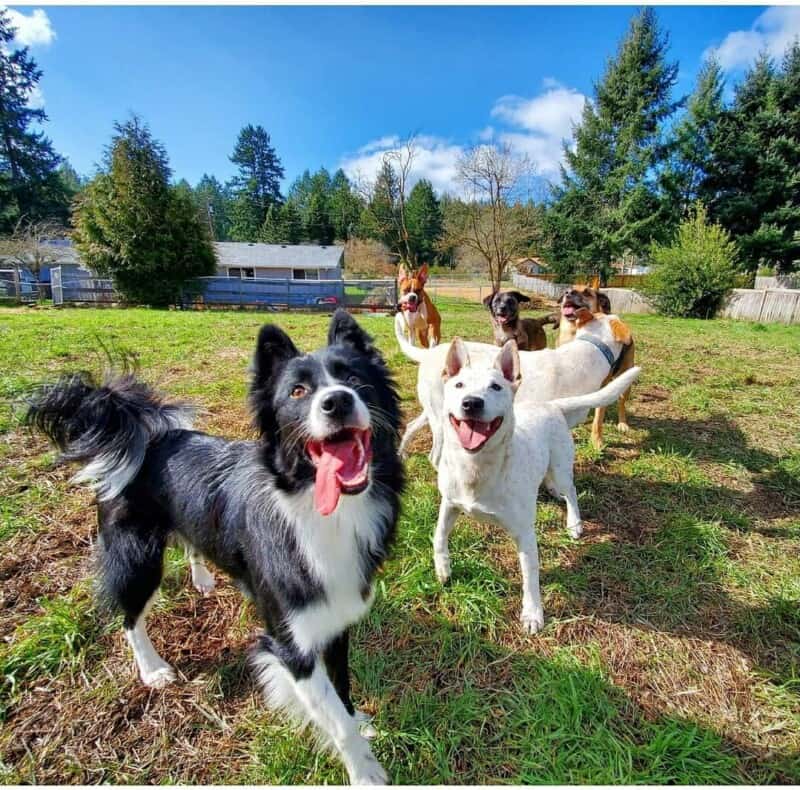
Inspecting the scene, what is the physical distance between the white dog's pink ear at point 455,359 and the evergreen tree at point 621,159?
29.1 metres

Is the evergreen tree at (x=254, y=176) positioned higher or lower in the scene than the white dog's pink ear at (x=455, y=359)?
higher

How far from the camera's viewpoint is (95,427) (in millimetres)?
1860

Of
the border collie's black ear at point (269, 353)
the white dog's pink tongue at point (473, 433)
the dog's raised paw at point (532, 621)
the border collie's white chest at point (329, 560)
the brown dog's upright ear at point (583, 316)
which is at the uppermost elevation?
the brown dog's upright ear at point (583, 316)

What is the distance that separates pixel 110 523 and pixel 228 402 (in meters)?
3.22

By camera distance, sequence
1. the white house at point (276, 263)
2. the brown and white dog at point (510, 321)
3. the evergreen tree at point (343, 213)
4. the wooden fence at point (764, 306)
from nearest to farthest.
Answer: the brown and white dog at point (510, 321), the wooden fence at point (764, 306), the white house at point (276, 263), the evergreen tree at point (343, 213)

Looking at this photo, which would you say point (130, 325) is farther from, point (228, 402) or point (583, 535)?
point (583, 535)

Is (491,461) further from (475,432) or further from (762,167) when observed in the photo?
(762,167)

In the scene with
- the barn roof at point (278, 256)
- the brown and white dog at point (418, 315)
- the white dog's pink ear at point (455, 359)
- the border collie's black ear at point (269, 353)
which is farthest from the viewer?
the barn roof at point (278, 256)

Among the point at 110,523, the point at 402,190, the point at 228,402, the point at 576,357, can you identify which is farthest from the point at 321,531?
the point at 402,190

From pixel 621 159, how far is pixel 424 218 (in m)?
28.3

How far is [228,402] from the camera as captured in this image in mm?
4969

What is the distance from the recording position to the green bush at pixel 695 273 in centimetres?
1669

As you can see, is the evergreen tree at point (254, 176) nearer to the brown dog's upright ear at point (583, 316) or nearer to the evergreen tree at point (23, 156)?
the evergreen tree at point (23, 156)

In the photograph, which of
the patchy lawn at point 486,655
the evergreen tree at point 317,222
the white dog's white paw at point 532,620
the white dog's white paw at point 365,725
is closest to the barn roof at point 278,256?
the evergreen tree at point 317,222
